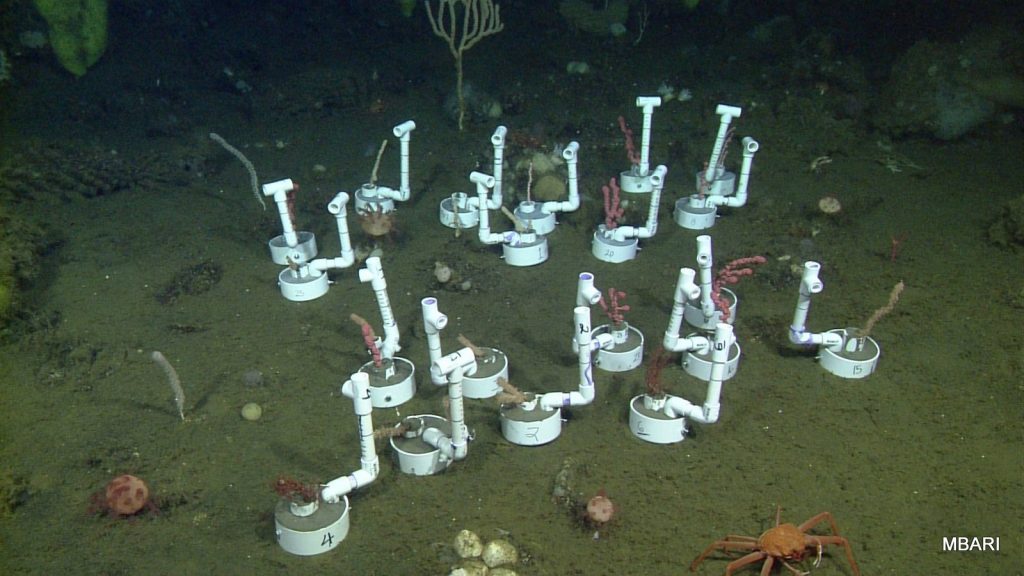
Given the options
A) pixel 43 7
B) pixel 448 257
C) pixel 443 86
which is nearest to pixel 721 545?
pixel 448 257

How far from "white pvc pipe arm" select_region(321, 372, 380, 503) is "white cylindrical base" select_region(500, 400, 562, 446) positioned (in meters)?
0.92

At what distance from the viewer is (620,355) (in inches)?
220

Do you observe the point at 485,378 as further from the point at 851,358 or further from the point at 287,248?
the point at 287,248

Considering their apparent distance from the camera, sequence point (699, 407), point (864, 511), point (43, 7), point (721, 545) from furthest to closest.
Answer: point (43, 7) < point (699, 407) < point (864, 511) < point (721, 545)

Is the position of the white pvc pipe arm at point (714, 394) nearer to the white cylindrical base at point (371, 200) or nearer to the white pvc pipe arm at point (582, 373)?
the white pvc pipe arm at point (582, 373)

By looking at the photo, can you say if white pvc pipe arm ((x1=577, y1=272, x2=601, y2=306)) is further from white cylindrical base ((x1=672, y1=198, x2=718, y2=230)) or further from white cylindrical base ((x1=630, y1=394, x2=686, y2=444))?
white cylindrical base ((x1=672, y1=198, x2=718, y2=230))

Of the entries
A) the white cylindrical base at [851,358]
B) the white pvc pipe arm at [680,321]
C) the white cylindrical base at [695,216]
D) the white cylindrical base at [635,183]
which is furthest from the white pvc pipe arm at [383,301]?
the white cylindrical base at [635,183]

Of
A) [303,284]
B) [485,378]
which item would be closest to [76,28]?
[303,284]

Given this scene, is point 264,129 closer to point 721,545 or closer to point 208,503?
point 208,503

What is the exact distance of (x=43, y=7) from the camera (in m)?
8.82

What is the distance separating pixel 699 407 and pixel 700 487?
499mm

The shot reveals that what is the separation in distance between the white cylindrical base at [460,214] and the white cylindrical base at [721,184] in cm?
232

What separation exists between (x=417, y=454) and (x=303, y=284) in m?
2.49

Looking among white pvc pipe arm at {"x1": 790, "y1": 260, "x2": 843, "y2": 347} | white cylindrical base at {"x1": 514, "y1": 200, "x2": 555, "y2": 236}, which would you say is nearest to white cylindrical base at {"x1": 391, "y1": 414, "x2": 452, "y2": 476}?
white pvc pipe arm at {"x1": 790, "y1": 260, "x2": 843, "y2": 347}
